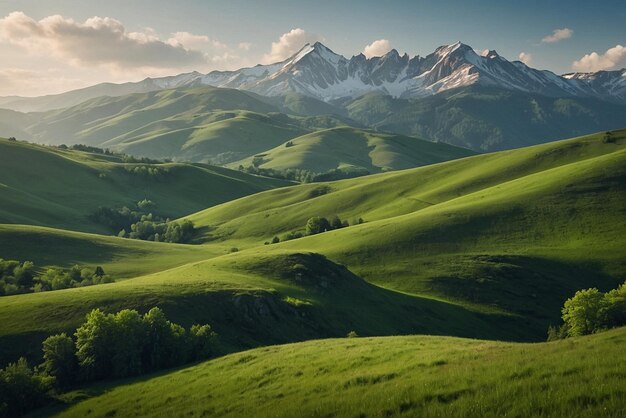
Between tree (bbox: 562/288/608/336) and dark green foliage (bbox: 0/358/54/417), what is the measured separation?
61.7 meters

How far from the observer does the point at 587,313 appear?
6419 cm

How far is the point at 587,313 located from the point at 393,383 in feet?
165

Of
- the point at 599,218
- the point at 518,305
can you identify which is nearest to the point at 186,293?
the point at 518,305

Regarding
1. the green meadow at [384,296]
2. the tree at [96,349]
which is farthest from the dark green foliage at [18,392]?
the tree at [96,349]

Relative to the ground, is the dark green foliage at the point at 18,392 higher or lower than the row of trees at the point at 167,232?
lower

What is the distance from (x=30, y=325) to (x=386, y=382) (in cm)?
5084

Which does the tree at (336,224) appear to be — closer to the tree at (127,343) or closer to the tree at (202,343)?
the tree at (202,343)

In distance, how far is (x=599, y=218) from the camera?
120m

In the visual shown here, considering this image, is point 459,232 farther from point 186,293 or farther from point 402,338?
point 402,338

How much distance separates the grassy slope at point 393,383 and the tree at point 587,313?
32.9 metres

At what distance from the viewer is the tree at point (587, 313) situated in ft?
208

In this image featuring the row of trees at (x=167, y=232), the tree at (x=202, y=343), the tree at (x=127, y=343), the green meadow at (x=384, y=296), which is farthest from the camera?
the row of trees at (x=167, y=232)

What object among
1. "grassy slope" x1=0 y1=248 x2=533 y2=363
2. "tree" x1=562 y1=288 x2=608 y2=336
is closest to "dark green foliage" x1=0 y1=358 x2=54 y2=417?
"grassy slope" x1=0 y1=248 x2=533 y2=363

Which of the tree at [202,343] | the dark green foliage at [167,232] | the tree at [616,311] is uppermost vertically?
the dark green foliage at [167,232]
